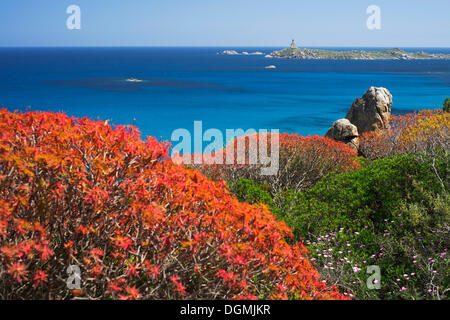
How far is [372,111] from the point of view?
18.3 metres

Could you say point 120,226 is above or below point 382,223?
above

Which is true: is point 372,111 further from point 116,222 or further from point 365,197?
point 116,222

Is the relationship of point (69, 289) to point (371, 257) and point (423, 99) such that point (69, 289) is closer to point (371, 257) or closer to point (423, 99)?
point (371, 257)

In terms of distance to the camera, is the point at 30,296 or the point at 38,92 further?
the point at 38,92

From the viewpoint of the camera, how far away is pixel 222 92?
5831 cm

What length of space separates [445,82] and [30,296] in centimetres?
7975

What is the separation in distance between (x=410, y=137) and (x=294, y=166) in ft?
14.2

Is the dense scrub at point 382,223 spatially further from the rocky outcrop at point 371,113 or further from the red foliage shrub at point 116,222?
the rocky outcrop at point 371,113

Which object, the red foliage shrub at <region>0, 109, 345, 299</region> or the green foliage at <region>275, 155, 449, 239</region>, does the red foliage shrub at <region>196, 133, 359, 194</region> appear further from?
the red foliage shrub at <region>0, 109, 345, 299</region>

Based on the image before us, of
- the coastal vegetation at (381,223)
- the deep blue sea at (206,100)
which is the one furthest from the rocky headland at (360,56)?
the coastal vegetation at (381,223)

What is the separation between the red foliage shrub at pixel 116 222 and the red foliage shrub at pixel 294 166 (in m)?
6.75

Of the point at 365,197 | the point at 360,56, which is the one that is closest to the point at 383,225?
the point at 365,197
